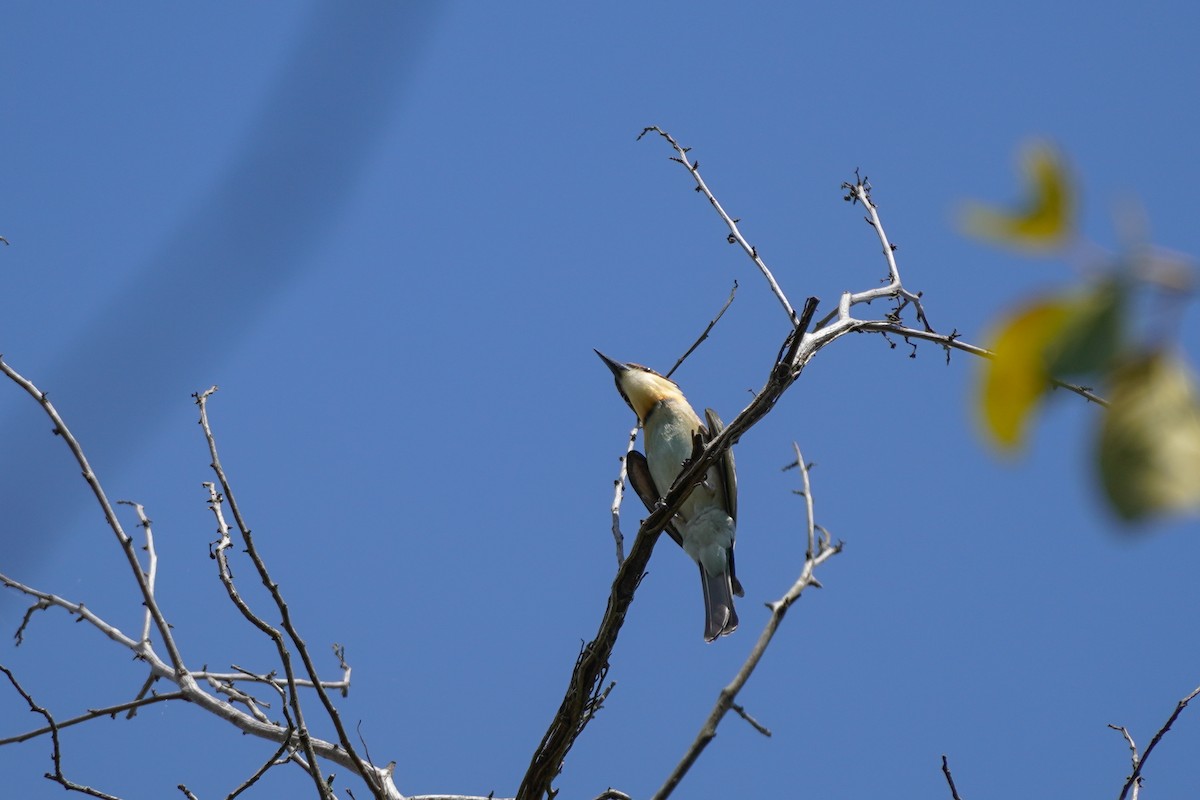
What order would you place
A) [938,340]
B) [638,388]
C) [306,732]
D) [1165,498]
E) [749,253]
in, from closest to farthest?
1. [1165,498]
2. [306,732]
3. [938,340]
4. [749,253]
5. [638,388]

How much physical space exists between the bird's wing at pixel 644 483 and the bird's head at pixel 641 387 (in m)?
0.52

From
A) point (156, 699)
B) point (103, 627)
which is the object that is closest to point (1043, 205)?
point (156, 699)

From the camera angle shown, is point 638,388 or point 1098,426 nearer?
point 1098,426

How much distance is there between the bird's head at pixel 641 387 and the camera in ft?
22.3

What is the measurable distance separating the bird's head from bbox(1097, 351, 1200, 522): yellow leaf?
591cm

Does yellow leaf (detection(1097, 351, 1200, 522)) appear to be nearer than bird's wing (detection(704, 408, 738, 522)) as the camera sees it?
Yes

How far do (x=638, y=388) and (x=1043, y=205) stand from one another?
620 centimetres

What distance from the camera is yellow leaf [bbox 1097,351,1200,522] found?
704 millimetres

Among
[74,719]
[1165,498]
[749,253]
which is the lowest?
[1165,498]

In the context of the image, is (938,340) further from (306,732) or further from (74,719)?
(74,719)

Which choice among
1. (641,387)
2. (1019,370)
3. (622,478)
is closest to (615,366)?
(641,387)

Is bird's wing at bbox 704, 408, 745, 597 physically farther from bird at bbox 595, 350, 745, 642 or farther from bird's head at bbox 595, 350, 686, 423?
bird's head at bbox 595, 350, 686, 423

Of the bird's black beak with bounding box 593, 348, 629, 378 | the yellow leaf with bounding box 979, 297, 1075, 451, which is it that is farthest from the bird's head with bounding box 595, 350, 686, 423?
the yellow leaf with bounding box 979, 297, 1075, 451

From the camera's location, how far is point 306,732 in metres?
2.95
